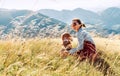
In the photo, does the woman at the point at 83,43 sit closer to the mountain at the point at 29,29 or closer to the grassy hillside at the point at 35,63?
the mountain at the point at 29,29

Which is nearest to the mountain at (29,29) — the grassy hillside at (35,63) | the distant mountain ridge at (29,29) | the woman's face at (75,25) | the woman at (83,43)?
the distant mountain ridge at (29,29)

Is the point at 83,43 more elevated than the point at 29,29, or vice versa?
the point at 29,29

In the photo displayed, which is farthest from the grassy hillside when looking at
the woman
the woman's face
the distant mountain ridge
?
the woman's face

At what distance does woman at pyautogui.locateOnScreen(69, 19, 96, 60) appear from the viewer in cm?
993

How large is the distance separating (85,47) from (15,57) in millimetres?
3794

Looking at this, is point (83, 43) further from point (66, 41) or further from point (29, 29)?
point (29, 29)

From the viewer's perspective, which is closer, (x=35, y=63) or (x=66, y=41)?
(x=35, y=63)

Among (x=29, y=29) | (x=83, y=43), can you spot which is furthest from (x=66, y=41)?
(x=29, y=29)

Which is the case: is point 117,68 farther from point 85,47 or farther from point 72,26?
point 72,26

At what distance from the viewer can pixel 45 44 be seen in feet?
30.9

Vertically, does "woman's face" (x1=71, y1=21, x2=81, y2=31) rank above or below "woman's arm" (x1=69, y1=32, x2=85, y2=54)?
above

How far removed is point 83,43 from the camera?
1016 centimetres

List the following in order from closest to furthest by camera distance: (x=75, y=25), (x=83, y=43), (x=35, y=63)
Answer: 1. (x=35, y=63)
2. (x=83, y=43)
3. (x=75, y=25)

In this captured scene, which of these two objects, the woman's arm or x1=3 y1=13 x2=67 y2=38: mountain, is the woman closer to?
the woman's arm
